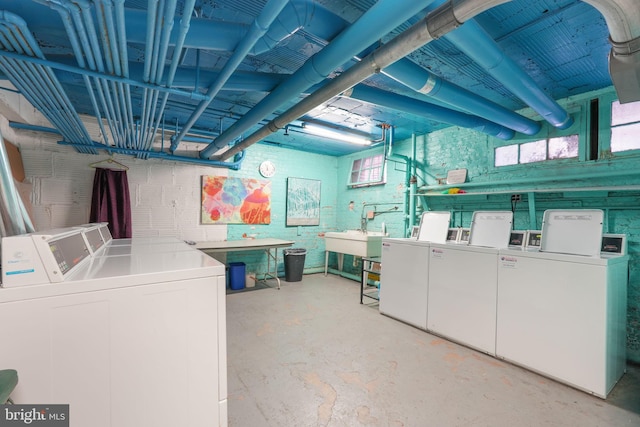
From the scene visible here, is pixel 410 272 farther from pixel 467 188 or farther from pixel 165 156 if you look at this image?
pixel 165 156

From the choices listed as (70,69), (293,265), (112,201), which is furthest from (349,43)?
(293,265)

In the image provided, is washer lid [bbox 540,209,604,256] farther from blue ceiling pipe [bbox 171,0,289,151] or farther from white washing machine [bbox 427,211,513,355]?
blue ceiling pipe [bbox 171,0,289,151]

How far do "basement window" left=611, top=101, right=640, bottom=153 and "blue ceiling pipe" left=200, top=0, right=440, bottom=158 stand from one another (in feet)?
9.63

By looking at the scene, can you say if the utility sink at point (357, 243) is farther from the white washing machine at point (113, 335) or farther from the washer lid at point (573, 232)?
the white washing machine at point (113, 335)

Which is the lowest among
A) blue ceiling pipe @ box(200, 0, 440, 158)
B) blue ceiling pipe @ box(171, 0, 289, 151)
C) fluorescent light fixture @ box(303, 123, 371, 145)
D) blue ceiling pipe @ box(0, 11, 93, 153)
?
blue ceiling pipe @ box(0, 11, 93, 153)

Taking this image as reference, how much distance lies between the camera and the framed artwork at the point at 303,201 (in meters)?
6.07

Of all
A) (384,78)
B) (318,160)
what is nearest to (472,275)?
(384,78)

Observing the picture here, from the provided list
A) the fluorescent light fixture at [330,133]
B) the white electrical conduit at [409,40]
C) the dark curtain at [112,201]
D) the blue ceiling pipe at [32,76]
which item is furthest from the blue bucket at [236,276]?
the white electrical conduit at [409,40]

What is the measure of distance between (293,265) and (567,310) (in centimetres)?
414

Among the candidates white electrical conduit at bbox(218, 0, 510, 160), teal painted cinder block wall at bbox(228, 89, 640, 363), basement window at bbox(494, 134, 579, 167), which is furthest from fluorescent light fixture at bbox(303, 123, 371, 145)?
basement window at bbox(494, 134, 579, 167)

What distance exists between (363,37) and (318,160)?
16.1 ft

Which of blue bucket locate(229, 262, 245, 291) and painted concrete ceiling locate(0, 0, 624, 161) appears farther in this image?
blue bucket locate(229, 262, 245, 291)

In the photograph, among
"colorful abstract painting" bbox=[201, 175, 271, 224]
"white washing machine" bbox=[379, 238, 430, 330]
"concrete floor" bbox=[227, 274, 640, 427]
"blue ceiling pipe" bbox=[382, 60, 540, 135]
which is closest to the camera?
"concrete floor" bbox=[227, 274, 640, 427]

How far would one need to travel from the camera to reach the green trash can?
5551 mm
